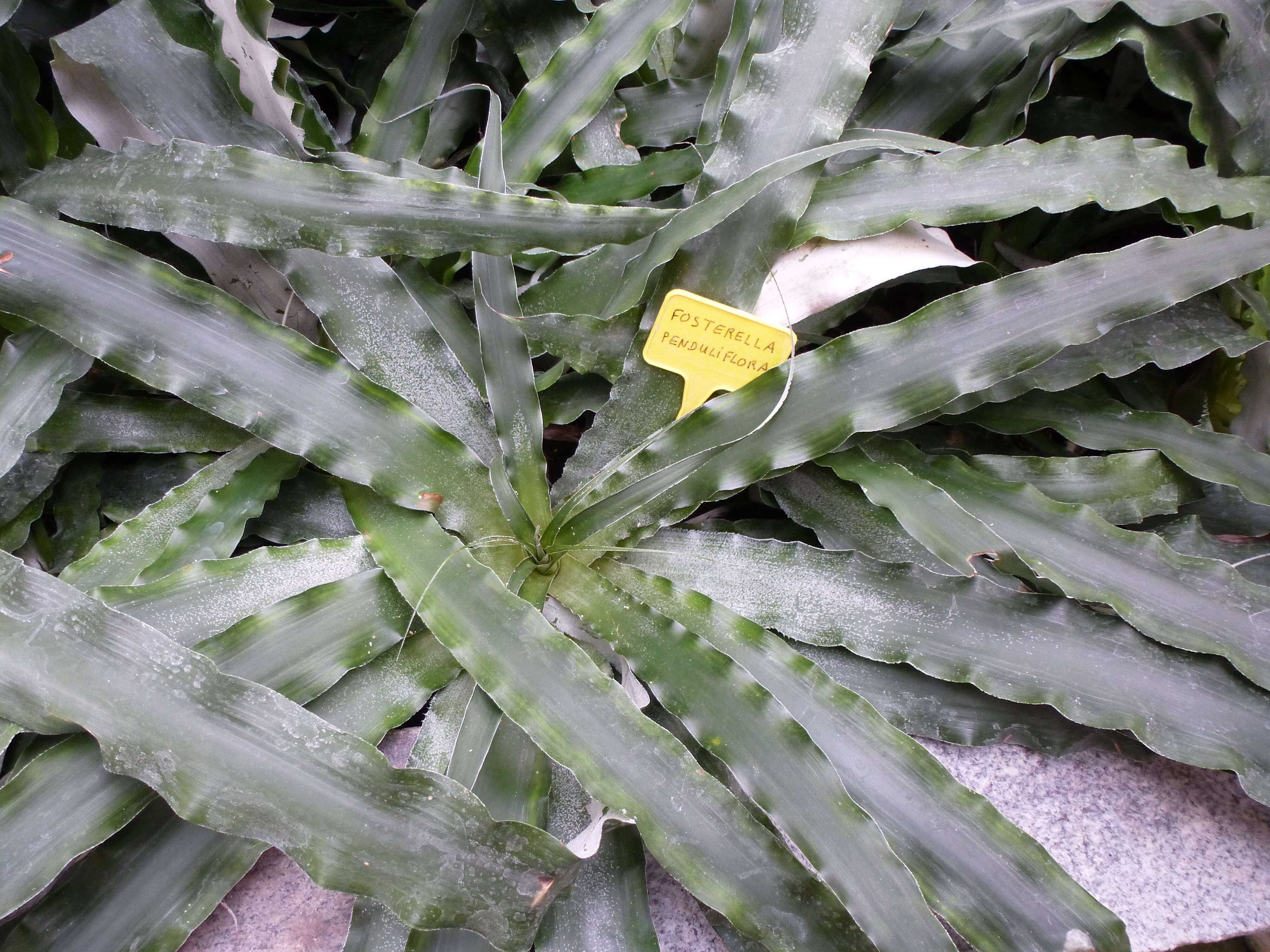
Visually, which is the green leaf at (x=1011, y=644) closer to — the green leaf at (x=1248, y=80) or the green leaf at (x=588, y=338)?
the green leaf at (x=588, y=338)

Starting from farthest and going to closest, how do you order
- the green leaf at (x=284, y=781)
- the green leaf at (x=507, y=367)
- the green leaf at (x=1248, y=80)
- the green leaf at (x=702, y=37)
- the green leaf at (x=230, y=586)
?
the green leaf at (x=702, y=37) < the green leaf at (x=1248, y=80) < the green leaf at (x=507, y=367) < the green leaf at (x=230, y=586) < the green leaf at (x=284, y=781)

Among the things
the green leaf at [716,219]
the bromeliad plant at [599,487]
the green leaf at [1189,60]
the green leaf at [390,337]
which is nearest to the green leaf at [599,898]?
the bromeliad plant at [599,487]

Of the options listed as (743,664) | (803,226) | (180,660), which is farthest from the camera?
(803,226)

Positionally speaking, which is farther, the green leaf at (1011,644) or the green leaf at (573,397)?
the green leaf at (573,397)

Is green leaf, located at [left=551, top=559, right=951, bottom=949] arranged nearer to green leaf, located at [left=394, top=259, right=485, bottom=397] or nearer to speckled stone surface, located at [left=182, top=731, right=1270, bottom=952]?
speckled stone surface, located at [left=182, top=731, right=1270, bottom=952]

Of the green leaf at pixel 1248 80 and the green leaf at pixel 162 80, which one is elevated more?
the green leaf at pixel 162 80

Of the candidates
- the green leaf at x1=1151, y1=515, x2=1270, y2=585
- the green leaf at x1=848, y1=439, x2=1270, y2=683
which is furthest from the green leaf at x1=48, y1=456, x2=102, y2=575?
the green leaf at x1=1151, y1=515, x2=1270, y2=585

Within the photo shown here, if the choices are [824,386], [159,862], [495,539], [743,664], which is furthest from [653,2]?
[159,862]

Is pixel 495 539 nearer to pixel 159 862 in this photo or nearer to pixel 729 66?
pixel 159 862
